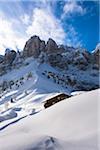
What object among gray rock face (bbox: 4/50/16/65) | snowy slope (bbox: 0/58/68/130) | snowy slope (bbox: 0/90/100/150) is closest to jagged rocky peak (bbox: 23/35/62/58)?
gray rock face (bbox: 4/50/16/65)

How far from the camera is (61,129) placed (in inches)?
250

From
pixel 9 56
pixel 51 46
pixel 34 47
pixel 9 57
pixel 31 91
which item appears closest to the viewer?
pixel 31 91

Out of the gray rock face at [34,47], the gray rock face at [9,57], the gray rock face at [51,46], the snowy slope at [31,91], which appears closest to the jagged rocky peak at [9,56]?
the gray rock face at [9,57]

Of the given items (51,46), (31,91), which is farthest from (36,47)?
(31,91)

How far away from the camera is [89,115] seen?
6535mm

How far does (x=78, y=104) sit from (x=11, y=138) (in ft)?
6.15

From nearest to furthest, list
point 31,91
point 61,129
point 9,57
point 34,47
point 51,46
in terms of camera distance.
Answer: point 61,129, point 31,91, point 34,47, point 9,57, point 51,46

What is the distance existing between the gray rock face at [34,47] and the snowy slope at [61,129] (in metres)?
132

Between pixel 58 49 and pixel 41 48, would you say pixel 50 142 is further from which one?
pixel 58 49

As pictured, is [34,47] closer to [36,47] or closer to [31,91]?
[36,47]

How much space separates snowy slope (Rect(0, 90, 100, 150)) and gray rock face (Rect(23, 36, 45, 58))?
13159 cm

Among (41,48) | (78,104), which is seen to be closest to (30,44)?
(41,48)

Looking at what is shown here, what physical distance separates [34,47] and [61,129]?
136 m

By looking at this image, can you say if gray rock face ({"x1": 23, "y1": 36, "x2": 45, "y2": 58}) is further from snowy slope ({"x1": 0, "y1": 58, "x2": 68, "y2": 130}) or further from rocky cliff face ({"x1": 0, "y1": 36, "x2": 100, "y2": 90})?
snowy slope ({"x1": 0, "y1": 58, "x2": 68, "y2": 130})
